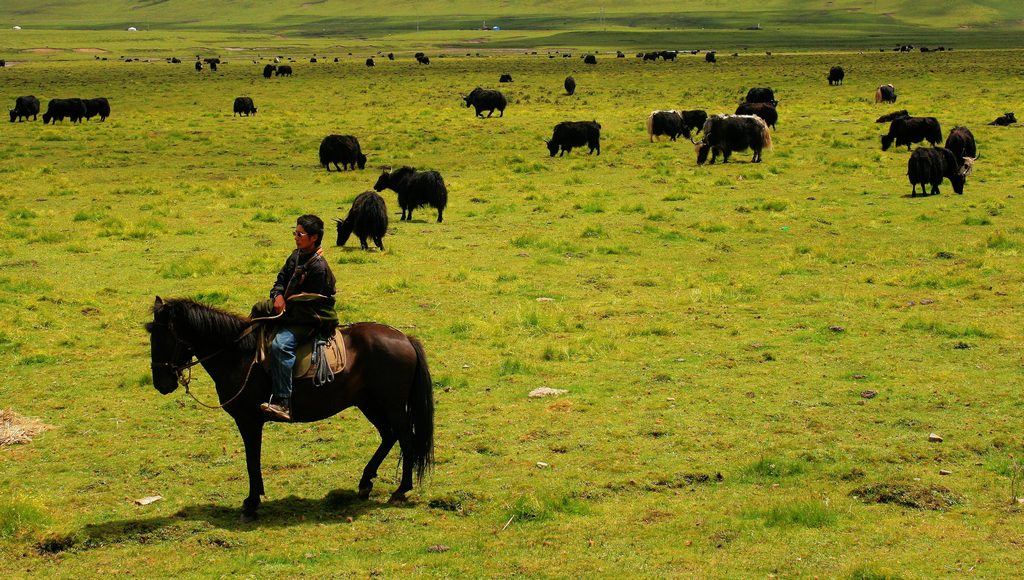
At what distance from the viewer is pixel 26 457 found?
386 inches

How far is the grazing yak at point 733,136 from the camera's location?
32750 mm

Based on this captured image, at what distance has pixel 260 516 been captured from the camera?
328 inches

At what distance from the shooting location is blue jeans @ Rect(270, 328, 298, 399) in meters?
8.25

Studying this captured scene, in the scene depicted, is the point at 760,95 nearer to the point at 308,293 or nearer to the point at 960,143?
the point at 960,143

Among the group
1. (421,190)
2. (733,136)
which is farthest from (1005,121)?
(421,190)

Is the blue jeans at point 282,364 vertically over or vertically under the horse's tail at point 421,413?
over

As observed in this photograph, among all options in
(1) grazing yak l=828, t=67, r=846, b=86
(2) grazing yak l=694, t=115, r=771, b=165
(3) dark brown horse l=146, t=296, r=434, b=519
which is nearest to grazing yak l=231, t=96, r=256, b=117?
(2) grazing yak l=694, t=115, r=771, b=165

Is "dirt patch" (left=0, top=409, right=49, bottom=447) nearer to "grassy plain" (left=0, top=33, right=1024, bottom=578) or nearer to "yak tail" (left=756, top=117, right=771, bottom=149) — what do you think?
"grassy plain" (left=0, top=33, right=1024, bottom=578)

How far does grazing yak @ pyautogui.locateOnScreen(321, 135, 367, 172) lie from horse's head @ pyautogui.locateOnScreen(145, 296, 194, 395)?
77.2 feet

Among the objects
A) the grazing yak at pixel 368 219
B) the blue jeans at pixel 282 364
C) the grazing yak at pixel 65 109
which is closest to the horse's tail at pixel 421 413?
the blue jeans at pixel 282 364

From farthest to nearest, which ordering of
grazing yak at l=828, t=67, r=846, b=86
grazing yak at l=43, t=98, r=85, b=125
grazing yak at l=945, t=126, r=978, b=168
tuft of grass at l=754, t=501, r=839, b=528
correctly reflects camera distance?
grazing yak at l=828, t=67, r=846, b=86
grazing yak at l=43, t=98, r=85, b=125
grazing yak at l=945, t=126, r=978, b=168
tuft of grass at l=754, t=501, r=839, b=528

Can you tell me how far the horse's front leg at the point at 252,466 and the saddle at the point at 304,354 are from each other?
48 cm

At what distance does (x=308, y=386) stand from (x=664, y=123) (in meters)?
31.3

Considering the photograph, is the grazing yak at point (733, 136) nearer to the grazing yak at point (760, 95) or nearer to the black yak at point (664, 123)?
the black yak at point (664, 123)
